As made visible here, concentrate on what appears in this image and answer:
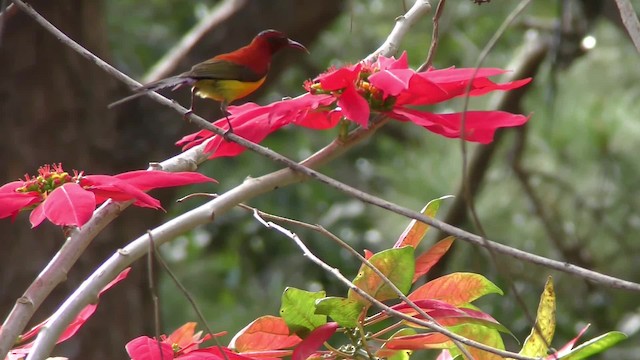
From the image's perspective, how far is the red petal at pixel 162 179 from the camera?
1.69 ft

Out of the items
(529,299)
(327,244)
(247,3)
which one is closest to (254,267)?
(327,244)

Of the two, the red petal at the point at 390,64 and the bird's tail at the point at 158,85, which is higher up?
the bird's tail at the point at 158,85

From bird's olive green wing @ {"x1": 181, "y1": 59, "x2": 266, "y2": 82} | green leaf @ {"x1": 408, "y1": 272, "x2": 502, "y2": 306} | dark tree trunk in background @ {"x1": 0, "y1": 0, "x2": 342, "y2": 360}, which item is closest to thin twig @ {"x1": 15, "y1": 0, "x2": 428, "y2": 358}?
green leaf @ {"x1": 408, "y1": 272, "x2": 502, "y2": 306}

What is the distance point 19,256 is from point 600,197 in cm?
176

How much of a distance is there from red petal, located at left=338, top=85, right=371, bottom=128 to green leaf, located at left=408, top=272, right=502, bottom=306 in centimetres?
13

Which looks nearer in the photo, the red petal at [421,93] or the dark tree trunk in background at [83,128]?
the red petal at [421,93]

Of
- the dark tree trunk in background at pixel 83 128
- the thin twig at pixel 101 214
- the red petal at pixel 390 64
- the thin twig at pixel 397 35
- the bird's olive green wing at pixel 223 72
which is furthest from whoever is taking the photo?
the dark tree trunk in background at pixel 83 128

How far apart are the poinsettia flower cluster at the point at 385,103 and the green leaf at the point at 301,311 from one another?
0.30 ft

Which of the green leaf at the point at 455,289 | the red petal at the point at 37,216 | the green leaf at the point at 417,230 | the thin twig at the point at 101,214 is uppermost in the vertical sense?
the red petal at the point at 37,216

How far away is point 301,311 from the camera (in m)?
0.57

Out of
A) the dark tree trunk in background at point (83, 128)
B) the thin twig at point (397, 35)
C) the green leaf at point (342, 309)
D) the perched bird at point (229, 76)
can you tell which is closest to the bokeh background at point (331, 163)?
the dark tree trunk in background at point (83, 128)

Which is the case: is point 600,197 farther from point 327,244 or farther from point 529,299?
point 327,244

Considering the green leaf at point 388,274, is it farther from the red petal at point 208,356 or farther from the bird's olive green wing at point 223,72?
the bird's olive green wing at point 223,72

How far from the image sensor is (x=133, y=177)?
0.54 meters
